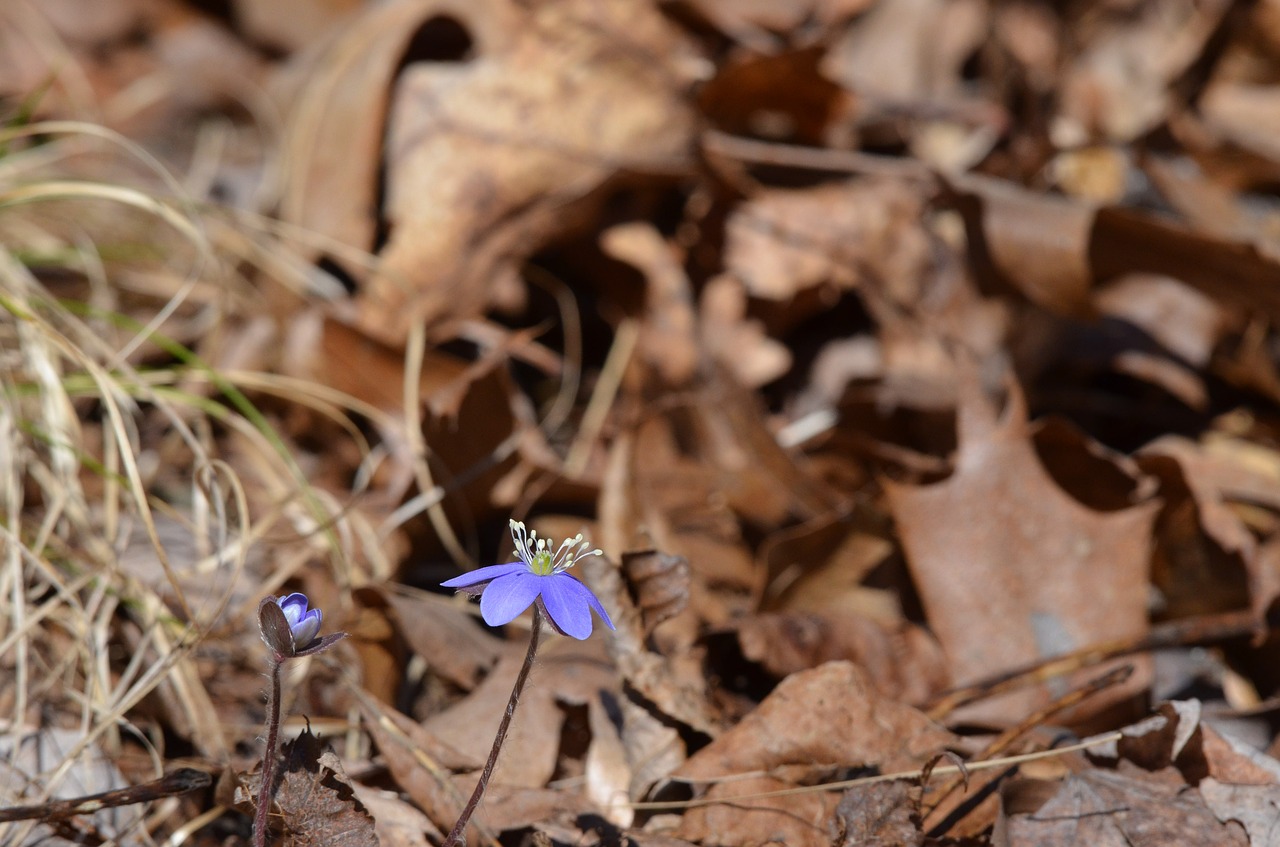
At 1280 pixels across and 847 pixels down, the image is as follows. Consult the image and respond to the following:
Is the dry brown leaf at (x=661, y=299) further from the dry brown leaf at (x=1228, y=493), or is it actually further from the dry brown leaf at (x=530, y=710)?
the dry brown leaf at (x=1228, y=493)

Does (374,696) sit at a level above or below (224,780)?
below

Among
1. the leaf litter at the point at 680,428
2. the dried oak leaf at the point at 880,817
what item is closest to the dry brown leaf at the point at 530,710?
the leaf litter at the point at 680,428

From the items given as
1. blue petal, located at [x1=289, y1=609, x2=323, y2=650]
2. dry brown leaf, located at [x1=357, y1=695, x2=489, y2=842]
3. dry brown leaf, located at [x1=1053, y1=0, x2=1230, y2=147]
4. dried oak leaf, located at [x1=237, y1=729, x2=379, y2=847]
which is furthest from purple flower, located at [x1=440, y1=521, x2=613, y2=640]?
dry brown leaf, located at [x1=1053, y1=0, x2=1230, y2=147]

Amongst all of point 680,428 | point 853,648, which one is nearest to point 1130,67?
point 680,428

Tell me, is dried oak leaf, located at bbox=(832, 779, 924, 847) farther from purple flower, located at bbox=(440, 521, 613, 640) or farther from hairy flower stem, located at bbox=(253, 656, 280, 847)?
hairy flower stem, located at bbox=(253, 656, 280, 847)

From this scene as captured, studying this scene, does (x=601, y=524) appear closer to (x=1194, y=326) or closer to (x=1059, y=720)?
(x=1059, y=720)

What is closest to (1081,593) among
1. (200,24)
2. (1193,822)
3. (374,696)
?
(1193,822)
